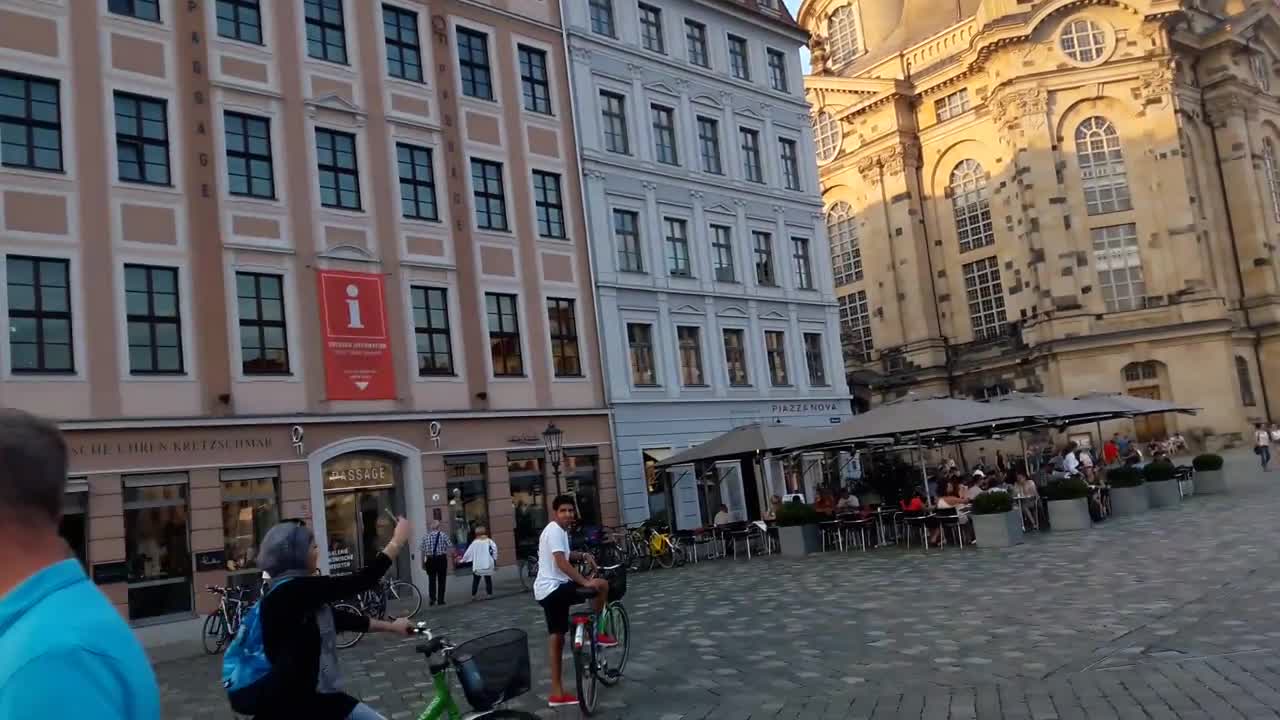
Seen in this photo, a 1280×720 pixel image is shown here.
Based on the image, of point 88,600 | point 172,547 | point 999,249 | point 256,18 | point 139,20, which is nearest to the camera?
point 88,600

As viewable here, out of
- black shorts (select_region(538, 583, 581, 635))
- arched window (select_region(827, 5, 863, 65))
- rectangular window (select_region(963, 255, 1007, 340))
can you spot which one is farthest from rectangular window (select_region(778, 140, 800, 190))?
arched window (select_region(827, 5, 863, 65))

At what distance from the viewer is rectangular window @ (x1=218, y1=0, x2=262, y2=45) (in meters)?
22.5

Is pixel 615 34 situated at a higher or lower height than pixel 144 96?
higher

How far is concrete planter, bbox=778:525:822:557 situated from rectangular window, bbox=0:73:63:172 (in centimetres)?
1645

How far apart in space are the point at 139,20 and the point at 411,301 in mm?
7851

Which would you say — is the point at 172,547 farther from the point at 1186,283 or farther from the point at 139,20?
the point at 1186,283

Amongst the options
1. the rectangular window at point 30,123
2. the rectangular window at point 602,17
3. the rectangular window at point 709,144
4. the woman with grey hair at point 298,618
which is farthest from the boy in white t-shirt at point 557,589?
the rectangular window at point 709,144

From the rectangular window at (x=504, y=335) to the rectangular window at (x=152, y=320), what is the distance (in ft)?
24.1

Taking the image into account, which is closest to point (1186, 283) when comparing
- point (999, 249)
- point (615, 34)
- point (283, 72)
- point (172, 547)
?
point (999, 249)

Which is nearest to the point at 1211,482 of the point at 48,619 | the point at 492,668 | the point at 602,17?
the point at 602,17

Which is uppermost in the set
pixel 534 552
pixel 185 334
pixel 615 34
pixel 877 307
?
pixel 615 34

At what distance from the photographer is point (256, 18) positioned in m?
23.0

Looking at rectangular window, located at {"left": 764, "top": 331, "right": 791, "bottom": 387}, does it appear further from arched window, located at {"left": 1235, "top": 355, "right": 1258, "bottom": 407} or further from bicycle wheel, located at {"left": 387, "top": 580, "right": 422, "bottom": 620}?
arched window, located at {"left": 1235, "top": 355, "right": 1258, "bottom": 407}

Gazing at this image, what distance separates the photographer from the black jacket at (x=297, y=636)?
189 inches
